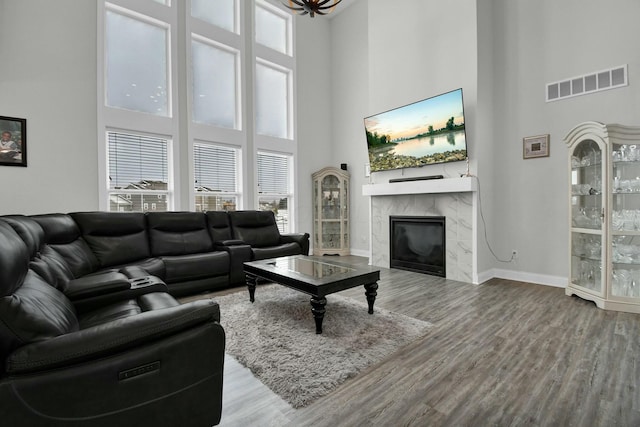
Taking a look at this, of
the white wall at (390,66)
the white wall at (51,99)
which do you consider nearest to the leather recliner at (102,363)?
the white wall at (51,99)

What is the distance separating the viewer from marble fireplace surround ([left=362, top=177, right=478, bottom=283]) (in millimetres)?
4129

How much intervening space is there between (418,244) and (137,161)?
4.49 metres

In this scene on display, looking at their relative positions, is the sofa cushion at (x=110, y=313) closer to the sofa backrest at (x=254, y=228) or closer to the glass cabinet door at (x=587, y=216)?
the sofa backrest at (x=254, y=228)

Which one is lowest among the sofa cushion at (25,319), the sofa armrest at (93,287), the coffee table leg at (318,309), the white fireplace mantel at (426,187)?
the coffee table leg at (318,309)

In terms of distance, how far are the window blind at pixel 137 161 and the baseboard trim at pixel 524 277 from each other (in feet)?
16.3

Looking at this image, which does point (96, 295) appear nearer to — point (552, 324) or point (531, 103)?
point (552, 324)

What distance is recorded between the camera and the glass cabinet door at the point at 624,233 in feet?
9.74

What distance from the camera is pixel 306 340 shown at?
92.9 inches

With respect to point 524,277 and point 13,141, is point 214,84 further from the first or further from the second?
point 524,277

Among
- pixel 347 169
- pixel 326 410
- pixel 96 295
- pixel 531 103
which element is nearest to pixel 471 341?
pixel 326 410

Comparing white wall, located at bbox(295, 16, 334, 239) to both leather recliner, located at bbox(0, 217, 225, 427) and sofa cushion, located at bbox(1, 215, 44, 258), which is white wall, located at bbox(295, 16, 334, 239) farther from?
leather recliner, located at bbox(0, 217, 225, 427)

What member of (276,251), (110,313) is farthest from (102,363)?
(276,251)

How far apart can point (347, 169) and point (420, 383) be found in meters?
5.22

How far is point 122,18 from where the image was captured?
4441mm
